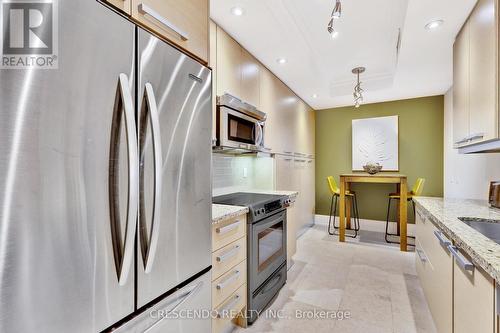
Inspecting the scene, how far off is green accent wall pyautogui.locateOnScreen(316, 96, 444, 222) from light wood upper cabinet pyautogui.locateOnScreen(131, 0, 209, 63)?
4025 millimetres

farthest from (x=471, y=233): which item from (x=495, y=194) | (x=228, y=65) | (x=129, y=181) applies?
(x=228, y=65)

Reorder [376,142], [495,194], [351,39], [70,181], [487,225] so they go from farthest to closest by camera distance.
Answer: [376,142] < [351,39] < [495,194] < [487,225] < [70,181]

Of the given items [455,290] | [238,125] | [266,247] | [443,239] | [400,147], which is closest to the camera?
[455,290]

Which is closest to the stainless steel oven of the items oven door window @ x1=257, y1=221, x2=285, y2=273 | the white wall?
oven door window @ x1=257, y1=221, x2=285, y2=273

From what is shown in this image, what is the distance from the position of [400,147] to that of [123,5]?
4651mm

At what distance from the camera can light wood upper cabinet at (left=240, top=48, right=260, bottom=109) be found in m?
2.40

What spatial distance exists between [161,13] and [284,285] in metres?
2.45

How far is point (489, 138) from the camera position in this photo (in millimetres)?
1418

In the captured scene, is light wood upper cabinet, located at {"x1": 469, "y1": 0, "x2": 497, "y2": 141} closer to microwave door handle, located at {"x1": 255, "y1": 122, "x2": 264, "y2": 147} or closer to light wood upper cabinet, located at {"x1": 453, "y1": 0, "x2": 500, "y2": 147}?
light wood upper cabinet, located at {"x1": 453, "y1": 0, "x2": 500, "y2": 147}

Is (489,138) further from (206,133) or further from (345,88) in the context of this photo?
(345,88)

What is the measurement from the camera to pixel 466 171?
284 centimetres

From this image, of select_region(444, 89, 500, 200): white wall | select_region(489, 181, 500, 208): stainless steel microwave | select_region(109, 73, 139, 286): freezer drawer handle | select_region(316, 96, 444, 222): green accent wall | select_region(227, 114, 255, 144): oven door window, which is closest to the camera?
select_region(109, 73, 139, 286): freezer drawer handle

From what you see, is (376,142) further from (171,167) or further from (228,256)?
(171,167)

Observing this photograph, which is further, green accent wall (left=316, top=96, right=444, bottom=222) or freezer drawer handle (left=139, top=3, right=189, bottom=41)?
green accent wall (left=316, top=96, right=444, bottom=222)
